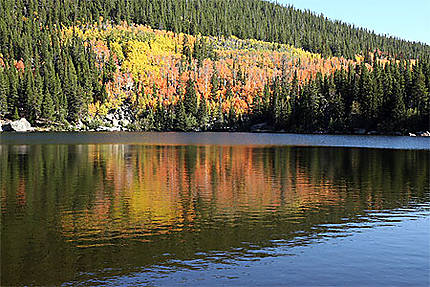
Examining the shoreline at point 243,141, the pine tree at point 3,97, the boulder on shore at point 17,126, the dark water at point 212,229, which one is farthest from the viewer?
the pine tree at point 3,97

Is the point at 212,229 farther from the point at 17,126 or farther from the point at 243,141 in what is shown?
the point at 17,126

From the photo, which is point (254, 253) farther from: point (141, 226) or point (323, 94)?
point (323, 94)

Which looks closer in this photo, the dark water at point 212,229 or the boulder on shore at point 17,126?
the dark water at point 212,229

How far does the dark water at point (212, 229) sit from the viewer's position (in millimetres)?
18484

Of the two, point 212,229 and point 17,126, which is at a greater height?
point 17,126

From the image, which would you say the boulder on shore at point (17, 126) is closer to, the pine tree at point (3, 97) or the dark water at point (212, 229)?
the pine tree at point (3, 97)

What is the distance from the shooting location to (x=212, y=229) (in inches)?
997

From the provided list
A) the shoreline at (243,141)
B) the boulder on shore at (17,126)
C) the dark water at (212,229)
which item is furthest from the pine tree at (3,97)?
the dark water at (212,229)

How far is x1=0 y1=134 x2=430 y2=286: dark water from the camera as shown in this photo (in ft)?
60.6

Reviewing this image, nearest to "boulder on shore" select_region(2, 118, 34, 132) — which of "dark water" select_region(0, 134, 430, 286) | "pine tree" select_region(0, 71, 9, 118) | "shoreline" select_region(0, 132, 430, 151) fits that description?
"pine tree" select_region(0, 71, 9, 118)

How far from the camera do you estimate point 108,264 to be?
19.5 metres

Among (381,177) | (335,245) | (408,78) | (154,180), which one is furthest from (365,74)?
(335,245)

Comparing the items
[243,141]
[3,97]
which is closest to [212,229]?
[243,141]

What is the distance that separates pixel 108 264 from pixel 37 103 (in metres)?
181
